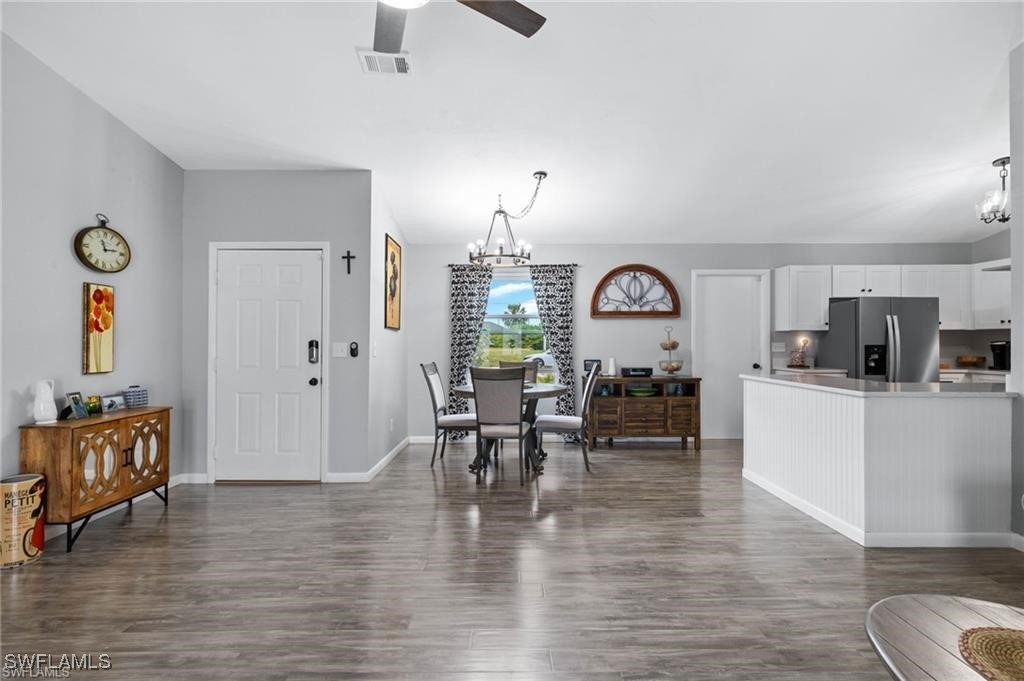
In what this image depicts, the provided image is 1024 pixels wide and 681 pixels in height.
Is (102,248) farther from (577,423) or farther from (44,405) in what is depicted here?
(577,423)

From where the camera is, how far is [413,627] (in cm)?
222

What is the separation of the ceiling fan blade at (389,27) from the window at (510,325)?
13.8 feet

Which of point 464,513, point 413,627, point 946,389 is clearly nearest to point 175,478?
point 464,513

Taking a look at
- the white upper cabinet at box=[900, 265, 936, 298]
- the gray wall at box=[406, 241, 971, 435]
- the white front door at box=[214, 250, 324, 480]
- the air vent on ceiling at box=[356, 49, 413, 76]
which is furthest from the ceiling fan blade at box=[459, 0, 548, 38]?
the white upper cabinet at box=[900, 265, 936, 298]

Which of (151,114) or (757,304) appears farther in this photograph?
(757,304)

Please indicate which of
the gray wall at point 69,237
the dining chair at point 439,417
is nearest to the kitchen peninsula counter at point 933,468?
the dining chair at point 439,417

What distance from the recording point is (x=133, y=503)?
404cm

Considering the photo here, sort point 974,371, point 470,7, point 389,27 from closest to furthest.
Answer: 1. point 470,7
2. point 389,27
3. point 974,371

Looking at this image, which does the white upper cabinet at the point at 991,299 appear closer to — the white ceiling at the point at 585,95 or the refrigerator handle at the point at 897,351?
the white ceiling at the point at 585,95

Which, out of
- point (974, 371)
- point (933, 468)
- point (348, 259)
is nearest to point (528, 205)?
point (348, 259)

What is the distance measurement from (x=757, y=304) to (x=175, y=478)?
21.2 ft

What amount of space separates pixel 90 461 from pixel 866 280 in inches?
294

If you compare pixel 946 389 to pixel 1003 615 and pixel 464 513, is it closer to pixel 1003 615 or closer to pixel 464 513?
pixel 1003 615

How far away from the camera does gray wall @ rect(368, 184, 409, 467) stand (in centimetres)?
484
